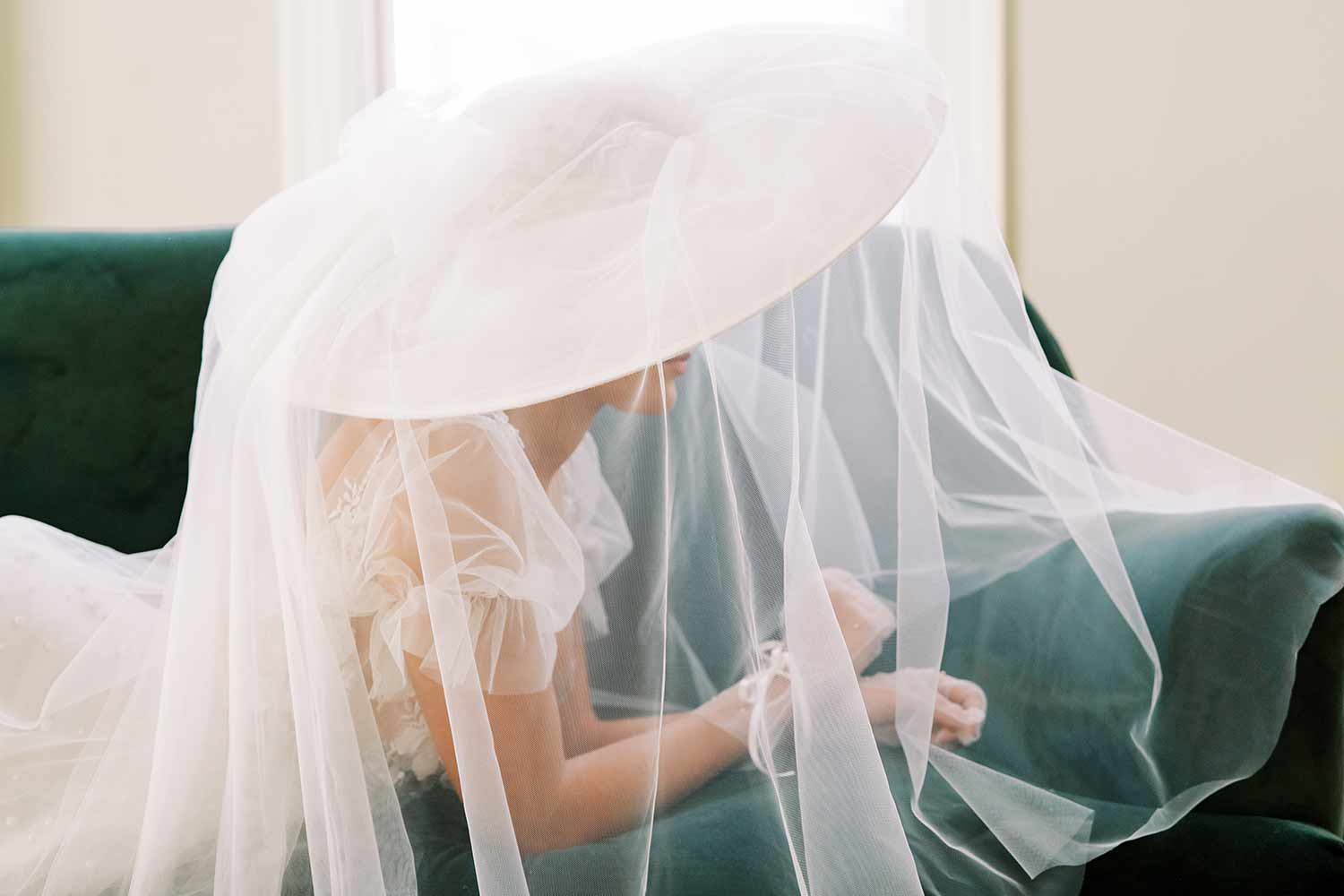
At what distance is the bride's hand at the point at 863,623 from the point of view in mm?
877

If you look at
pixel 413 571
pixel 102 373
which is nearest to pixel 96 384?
pixel 102 373

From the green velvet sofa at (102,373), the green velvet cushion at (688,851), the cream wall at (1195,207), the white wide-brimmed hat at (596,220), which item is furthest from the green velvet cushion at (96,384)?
the cream wall at (1195,207)

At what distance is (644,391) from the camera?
0.82 m

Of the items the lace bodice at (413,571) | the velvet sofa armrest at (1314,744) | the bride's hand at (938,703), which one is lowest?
the velvet sofa armrest at (1314,744)

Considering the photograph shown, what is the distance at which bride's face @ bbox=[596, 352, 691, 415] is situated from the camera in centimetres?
81

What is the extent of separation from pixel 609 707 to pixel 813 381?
1.01 feet

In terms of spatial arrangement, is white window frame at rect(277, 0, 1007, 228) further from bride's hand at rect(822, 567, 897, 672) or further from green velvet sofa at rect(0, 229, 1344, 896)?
bride's hand at rect(822, 567, 897, 672)

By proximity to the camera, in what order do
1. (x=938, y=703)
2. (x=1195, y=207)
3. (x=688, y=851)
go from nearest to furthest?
(x=688, y=851) < (x=938, y=703) < (x=1195, y=207)

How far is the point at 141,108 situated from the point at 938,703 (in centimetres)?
200

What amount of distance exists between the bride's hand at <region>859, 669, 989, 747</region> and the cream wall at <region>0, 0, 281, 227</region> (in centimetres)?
175

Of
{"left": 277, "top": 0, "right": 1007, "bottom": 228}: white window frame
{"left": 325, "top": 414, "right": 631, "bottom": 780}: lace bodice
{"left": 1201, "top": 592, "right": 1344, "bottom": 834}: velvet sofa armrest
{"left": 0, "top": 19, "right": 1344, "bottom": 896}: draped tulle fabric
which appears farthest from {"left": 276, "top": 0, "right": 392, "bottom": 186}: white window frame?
Answer: {"left": 1201, "top": 592, "right": 1344, "bottom": 834}: velvet sofa armrest

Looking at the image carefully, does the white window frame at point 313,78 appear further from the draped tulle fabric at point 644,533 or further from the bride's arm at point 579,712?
the bride's arm at point 579,712

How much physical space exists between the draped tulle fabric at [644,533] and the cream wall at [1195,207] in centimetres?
90

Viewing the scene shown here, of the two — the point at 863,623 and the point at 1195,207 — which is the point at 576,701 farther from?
the point at 1195,207
